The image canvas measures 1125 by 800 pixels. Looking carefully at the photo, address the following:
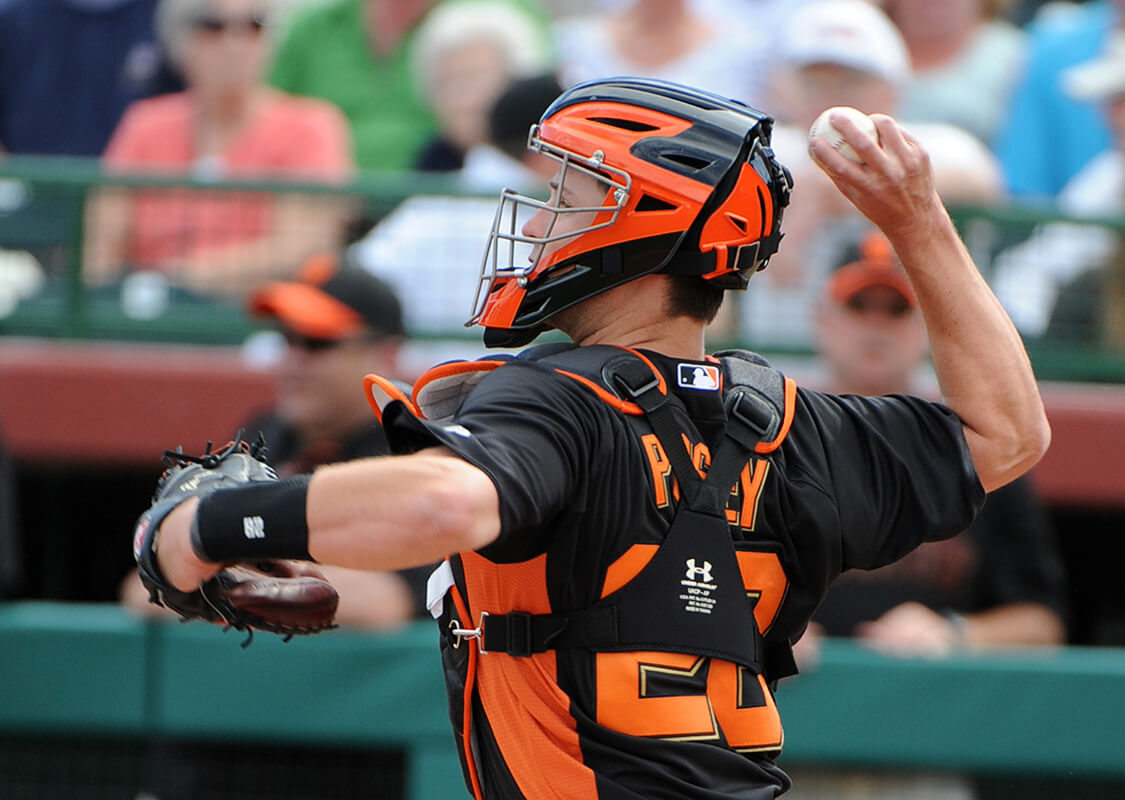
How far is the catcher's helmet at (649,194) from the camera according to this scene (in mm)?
A: 2621

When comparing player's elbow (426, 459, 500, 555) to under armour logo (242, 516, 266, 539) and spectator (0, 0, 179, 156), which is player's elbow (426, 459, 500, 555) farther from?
spectator (0, 0, 179, 156)

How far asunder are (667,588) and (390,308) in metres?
3.41

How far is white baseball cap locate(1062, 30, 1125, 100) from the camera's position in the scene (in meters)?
6.58

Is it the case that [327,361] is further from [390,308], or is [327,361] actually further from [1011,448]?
[1011,448]

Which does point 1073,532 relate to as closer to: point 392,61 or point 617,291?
point 392,61

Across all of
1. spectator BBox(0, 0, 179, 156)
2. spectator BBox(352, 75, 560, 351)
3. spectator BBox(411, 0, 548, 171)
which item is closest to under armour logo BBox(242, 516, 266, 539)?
spectator BBox(352, 75, 560, 351)

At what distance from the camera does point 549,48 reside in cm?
749

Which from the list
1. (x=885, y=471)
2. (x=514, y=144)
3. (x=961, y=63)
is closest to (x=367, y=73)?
(x=514, y=144)

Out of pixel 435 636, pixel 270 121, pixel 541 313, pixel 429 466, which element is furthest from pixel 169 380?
pixel 429 466

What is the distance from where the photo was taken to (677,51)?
704 centimetres

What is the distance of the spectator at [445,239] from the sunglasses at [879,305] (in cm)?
135

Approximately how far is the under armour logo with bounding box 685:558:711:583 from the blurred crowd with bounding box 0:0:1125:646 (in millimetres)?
3055

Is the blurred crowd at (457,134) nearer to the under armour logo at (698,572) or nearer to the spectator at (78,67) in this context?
the spectator at (78,67)

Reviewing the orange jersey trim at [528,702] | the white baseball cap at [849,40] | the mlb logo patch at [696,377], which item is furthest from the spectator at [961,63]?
the orange jersey trim at [528,702]
